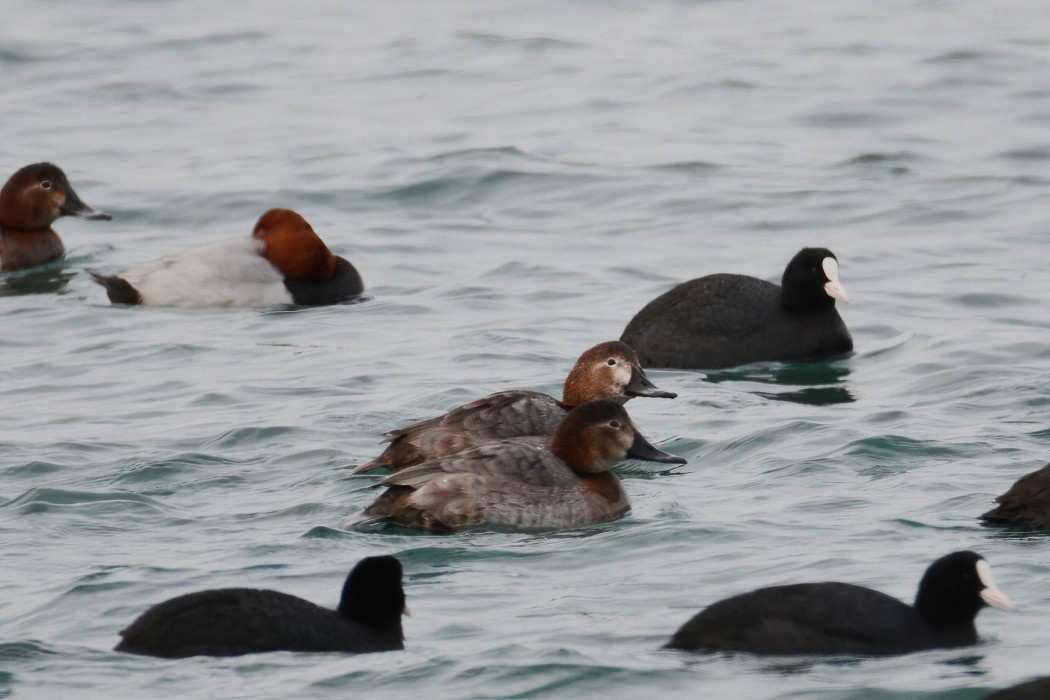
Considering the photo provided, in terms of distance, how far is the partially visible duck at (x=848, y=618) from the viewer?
296 inches

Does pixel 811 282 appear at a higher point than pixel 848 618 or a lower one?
higher

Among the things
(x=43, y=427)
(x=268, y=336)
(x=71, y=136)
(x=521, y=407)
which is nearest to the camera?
(x=521, y=407)

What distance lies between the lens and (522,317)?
15.0 m

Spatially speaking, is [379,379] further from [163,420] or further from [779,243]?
[779,243]

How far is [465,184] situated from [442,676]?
12.5 m

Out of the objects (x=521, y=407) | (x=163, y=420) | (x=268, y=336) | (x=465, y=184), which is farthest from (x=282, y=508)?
(x=465, y=184)

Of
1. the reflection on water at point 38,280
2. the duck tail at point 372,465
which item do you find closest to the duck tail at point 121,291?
the reflection on water at point 38,280

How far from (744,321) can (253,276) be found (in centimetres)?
421

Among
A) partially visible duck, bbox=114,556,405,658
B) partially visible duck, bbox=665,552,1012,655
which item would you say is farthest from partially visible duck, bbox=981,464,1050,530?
partially visible duck, bbox=114,556,405,658

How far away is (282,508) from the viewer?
33.1 ft

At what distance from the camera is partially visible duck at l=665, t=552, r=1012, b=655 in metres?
7.51

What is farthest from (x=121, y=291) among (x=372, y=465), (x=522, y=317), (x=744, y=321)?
(x=372, y=465)

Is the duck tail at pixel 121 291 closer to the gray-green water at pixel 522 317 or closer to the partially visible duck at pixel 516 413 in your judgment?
the gray-green water at pixel 522 317

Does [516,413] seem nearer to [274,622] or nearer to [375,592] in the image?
[375,592]
